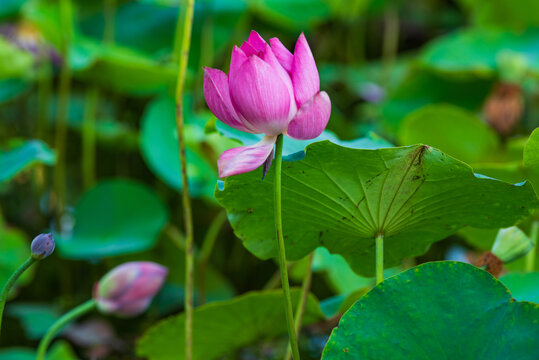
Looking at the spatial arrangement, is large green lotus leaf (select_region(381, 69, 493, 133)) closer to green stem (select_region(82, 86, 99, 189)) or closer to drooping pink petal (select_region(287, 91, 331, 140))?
green stem (select_region(82, 86, 99, 189))

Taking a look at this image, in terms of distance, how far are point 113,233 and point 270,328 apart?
54cm

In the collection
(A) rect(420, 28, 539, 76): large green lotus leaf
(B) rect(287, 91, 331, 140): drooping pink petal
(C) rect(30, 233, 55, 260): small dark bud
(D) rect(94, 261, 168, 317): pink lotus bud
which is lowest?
(D) rect(94, 261, 168, 317): pink lotus bud

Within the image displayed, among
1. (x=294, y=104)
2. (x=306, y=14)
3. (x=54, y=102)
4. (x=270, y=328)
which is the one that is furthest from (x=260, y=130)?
(x=54, y=102)

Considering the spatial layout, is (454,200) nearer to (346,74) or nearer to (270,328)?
(270,328)

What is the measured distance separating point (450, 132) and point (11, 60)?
2.61 feet

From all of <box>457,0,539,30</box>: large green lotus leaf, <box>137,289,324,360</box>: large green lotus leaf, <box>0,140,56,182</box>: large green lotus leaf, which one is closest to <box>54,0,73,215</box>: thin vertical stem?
<box>0,140,56,182</box>: large green lotus leaf

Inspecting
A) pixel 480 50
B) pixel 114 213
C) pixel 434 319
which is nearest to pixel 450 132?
pixel 480 50

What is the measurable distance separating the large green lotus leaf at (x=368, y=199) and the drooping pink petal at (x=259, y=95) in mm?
51

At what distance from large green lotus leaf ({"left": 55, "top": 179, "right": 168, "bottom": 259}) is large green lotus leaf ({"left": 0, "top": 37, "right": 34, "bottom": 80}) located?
10.1 inches

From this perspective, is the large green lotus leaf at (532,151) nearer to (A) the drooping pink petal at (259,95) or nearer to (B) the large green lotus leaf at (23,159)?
(A) the drooping pink petal at (259,95)

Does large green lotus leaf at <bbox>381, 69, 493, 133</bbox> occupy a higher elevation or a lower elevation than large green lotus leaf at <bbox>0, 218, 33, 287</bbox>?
higher

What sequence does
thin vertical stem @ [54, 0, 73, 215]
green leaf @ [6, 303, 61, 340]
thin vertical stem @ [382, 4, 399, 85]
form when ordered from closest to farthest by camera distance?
green leaf @ [6, 303, 61, 340]
thin vertical stem @ [54, 0, 73, 215]
thin vertical stem @ [382, 4, 399, 85]

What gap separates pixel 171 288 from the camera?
3.34ft

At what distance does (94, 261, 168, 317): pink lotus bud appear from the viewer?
20.5 inches
